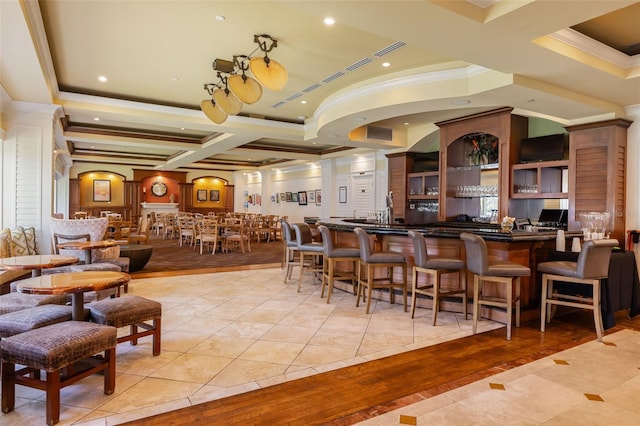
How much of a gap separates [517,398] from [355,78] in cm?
472

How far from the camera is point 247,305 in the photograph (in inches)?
187

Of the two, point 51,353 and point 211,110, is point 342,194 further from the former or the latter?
point 51,353

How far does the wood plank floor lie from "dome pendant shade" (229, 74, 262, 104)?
312 centimetres

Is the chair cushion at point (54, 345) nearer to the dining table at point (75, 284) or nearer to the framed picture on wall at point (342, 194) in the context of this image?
the dining table at point (75, 284)

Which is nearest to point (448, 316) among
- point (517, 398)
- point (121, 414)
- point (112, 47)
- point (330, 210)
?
point (517, 398)

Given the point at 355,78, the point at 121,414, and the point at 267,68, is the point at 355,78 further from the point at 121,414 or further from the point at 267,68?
the point at 121,414

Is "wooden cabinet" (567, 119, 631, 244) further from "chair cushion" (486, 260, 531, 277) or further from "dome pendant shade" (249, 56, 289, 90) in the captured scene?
"dome pendant shade" (249, 56, 289, 90)

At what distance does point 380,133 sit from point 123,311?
692 cm

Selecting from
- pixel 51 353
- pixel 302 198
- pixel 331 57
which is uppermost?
pixel 331 57

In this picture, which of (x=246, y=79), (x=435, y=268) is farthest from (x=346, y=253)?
(x=246, y=79)

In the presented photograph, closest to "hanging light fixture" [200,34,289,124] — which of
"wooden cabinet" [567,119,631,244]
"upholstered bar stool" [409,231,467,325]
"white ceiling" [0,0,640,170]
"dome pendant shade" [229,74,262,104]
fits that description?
"dome pendant shade" [229,74,262,104]

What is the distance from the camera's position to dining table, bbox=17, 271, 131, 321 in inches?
95.2

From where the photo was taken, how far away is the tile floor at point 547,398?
2.29 meters

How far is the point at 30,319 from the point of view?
260 centimetres
